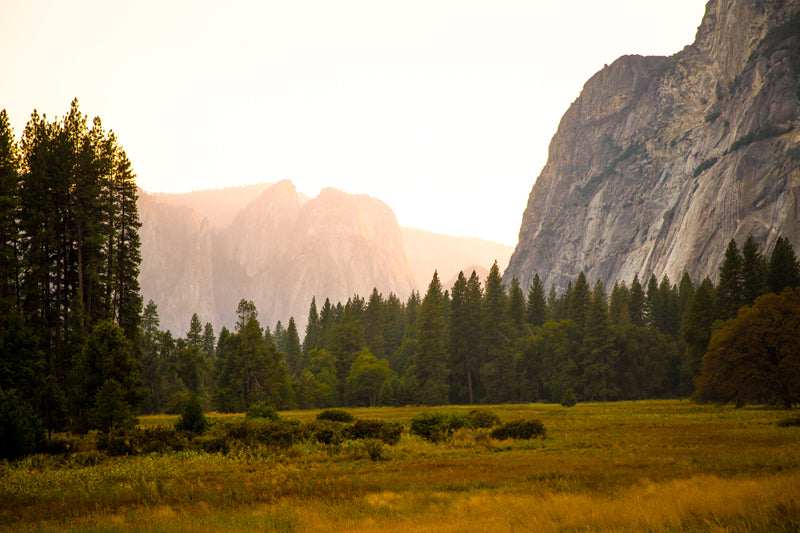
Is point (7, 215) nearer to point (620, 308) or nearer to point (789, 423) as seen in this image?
point (789, 423)

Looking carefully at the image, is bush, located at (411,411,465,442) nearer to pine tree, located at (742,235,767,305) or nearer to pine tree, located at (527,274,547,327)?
pine tree, located at (742,235,767,305)

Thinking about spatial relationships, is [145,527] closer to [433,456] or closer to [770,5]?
[433,456]

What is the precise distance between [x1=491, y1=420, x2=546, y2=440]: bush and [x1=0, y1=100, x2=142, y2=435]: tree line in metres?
23.6

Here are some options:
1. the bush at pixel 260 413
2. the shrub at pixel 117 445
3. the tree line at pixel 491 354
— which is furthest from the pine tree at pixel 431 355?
the shrub at pixel 117 445

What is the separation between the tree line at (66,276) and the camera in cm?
3578

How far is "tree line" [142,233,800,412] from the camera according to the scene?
76000 mm

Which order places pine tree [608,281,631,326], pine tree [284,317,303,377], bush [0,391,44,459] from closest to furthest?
bush [0,391,44,459] < pine tree [608,281,631,326] < pine tree [284,317,303,377]

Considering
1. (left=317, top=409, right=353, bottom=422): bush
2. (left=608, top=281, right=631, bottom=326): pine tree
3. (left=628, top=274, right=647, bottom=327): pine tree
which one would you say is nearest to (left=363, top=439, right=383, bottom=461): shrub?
(left=317, top=409, right=353, bottom=422): bush

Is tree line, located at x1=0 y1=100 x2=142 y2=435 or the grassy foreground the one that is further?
tree line, located at x1=0 y1=100 x2=142 y2=435

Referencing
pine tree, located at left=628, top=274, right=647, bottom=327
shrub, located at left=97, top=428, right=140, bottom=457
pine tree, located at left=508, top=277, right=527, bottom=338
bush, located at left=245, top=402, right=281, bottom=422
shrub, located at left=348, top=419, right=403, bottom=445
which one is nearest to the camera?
shrub, located at left=97, top=428, right=140, bottom=457

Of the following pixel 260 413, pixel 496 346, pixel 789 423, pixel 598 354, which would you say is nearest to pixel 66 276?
pixel 260 413

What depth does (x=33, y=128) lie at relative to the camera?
1921 inches

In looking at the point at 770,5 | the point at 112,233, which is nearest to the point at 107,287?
the point at 112,233

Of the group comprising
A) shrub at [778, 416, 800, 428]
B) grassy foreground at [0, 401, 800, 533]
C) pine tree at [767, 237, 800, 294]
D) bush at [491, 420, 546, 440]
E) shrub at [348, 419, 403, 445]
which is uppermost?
pine tree at [767, 237, 800, 294]
